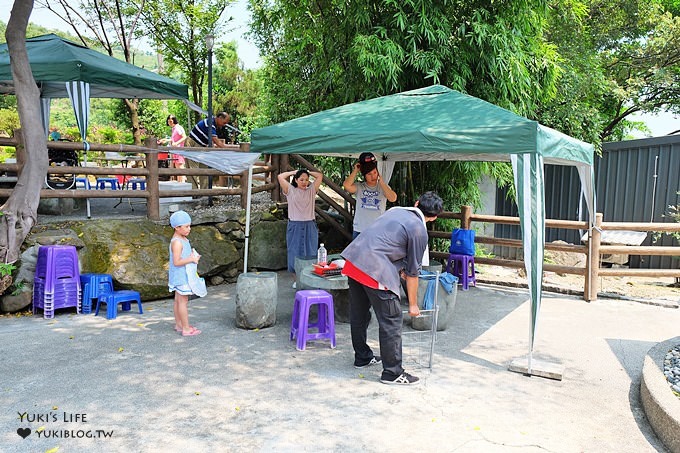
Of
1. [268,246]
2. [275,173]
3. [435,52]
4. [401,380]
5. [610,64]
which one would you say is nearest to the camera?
[401,380]

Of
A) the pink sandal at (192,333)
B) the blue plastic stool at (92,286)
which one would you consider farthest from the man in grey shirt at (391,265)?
the blue plastic stool at (92,286)

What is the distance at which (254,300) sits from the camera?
515 cm

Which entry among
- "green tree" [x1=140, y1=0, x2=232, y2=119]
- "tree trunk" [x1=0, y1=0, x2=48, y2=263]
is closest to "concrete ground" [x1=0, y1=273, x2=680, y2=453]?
"tree trunk" [x1=0, y1=0, x2=48, y2=263]

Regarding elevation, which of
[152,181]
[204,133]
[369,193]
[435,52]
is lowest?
[369,193]

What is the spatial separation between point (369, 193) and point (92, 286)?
10.2 ft

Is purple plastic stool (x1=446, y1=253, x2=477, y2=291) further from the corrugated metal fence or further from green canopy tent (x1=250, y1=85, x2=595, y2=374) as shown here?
the corrugated metal fence

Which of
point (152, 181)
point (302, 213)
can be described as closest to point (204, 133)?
point (152, 181)

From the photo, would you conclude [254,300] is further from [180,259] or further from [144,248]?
[144,248]

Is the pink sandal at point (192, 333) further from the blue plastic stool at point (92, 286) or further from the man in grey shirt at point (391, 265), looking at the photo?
the man in grey shirt at point (391, 265)

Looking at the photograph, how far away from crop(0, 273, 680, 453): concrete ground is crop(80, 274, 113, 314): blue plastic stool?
0.19m

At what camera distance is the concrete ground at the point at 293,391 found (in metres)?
3.13

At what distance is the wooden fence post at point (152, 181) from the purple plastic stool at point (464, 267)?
3.87 m

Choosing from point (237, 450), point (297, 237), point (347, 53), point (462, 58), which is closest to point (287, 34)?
point (347, 53)

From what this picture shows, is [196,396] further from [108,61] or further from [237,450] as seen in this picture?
[108,61]
